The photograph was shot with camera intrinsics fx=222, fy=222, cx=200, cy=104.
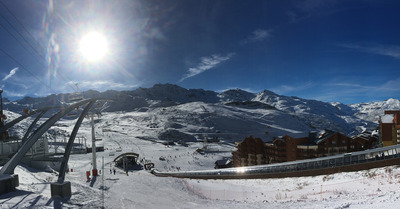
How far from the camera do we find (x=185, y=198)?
19109 millimetres

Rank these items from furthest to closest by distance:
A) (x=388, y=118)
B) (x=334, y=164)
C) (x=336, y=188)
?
(x=388, y=118) → (x=334, y=164) → (x=336, y=188)

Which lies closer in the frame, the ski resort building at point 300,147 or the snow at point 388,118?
the snow at point 388,118

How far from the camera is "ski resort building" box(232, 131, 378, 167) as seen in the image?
161 feet

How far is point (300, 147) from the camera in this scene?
52062 mm

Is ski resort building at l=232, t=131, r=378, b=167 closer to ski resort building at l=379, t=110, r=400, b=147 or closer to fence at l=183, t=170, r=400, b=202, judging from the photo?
ski resort building at l=379, t=110, r=400, b=147

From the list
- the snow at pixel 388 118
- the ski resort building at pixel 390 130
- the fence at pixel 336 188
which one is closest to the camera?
the fence at pixel 336 188

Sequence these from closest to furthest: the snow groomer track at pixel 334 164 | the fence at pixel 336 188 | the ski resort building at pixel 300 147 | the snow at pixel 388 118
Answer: the fence at pixel 336 188 → the snow groomer track at pixel 334 164 → the snow at pixel 388 118 → the ski resort building at pixel 300 147

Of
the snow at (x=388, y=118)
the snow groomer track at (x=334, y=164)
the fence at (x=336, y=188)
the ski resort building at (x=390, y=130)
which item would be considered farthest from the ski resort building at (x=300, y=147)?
the fence at (x=336, y=188)

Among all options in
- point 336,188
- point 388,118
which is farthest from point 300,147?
point 336,188

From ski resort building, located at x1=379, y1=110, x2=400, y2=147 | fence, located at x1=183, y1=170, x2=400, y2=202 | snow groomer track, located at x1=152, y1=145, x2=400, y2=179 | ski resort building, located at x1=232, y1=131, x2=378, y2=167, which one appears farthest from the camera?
ski resort building, located at x1=232, y1=131, x2=378, y2=167

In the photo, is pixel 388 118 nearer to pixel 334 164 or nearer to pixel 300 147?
pixel 300 147

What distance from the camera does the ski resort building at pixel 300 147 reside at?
4922cm

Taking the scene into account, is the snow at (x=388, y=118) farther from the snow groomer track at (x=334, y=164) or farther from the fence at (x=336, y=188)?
the fence at (x=336, y=188)


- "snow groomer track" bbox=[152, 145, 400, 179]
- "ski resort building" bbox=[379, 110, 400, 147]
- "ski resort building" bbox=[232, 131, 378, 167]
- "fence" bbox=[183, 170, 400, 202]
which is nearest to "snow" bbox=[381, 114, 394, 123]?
"ski resort building" bbox=[379, 110, 400, 147]
